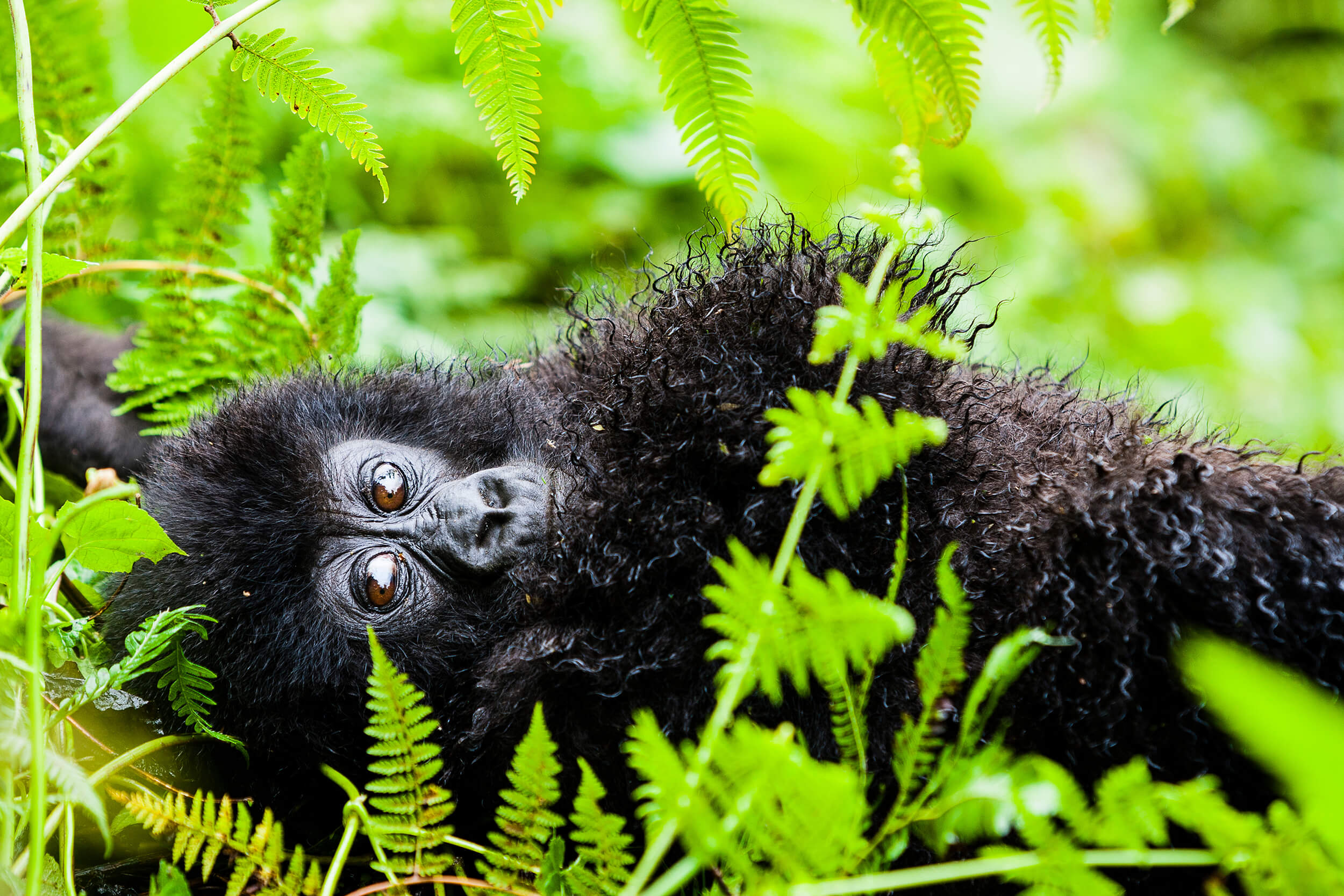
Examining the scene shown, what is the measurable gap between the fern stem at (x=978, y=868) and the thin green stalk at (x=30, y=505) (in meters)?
0.76

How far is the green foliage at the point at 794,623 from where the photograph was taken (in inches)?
35.5

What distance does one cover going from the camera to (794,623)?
0.95 m

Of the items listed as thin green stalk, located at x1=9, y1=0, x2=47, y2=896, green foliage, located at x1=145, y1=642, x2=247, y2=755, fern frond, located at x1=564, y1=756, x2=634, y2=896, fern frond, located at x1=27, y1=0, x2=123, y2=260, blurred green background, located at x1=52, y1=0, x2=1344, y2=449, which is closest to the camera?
thin green stalk, located at x1=9, y1=0, x2=47, y2=896

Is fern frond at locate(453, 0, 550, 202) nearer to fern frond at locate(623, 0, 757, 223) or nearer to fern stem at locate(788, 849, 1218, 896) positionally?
fern frond at locate(623, 0, 757, 223)

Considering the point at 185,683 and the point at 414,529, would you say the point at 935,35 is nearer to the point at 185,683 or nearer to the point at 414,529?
the point at 414,529

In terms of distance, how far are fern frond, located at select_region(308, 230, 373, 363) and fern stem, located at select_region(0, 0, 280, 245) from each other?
0.91 m

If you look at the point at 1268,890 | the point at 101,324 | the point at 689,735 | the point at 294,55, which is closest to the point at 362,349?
the point at 101,324

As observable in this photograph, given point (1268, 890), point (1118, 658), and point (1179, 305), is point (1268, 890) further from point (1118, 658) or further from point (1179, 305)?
point (1179, 305)

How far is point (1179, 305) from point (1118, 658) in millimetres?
4050

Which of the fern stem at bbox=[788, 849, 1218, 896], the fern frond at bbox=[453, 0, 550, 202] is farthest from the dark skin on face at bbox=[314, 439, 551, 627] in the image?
the fern stem at bbox=[788, 849, 1218, 896]

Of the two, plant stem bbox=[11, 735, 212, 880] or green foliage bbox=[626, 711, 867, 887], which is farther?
plant stem bbox=[11, 735, 212, 880]

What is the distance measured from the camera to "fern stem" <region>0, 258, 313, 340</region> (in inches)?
90.5

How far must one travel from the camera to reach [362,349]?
307 cm

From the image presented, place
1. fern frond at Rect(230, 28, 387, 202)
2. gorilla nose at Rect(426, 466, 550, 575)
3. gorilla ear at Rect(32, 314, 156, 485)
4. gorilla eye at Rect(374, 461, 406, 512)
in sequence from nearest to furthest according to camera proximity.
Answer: fern frond at Rect(230, 28, 387, 202) < gorilla nose at Rect(426, 466, 550, 575) < gorilla eye at Rect(374, 461, 406, 512) < gorilla ear at Rect(32, 314, 156, 485)
